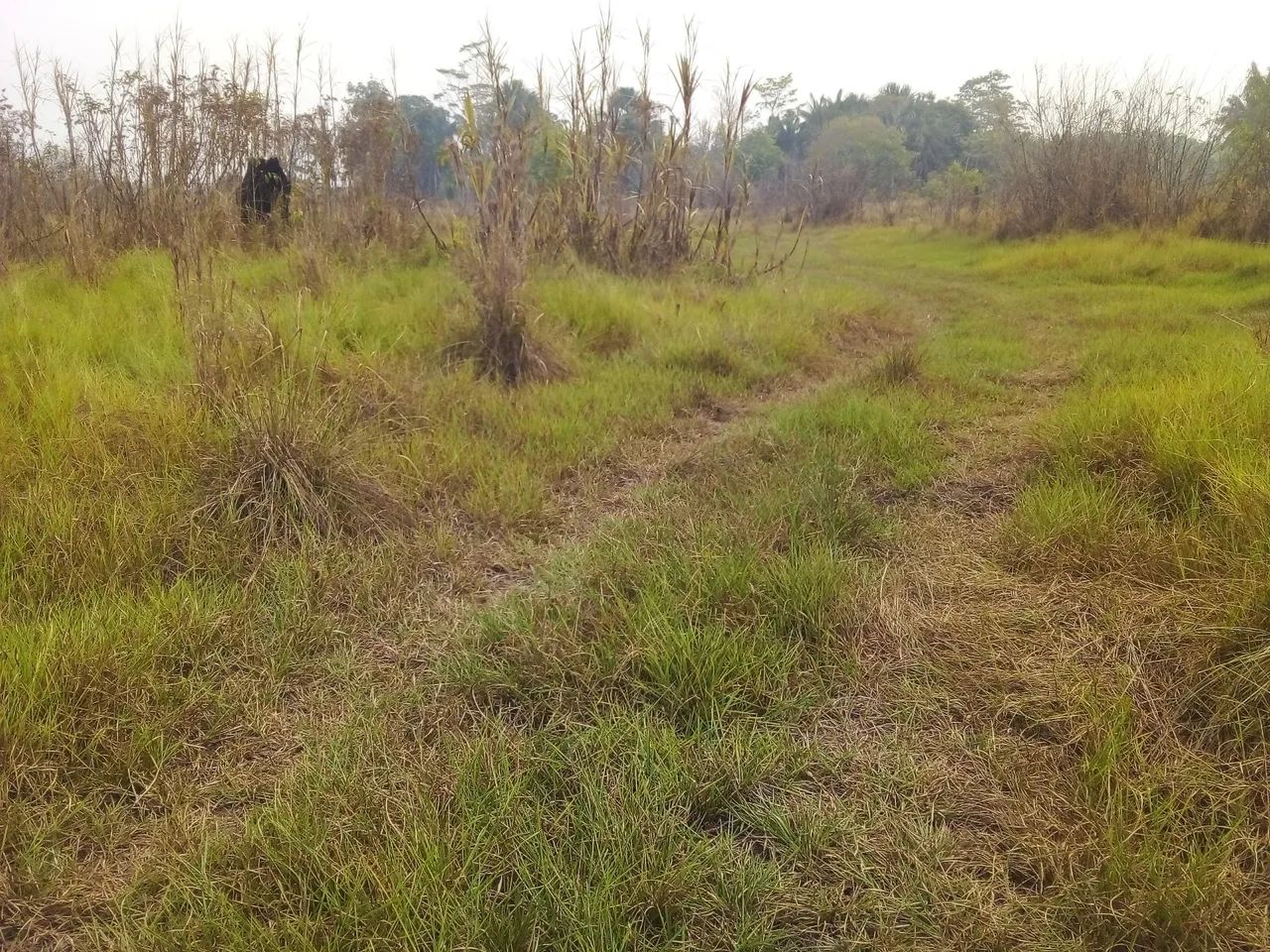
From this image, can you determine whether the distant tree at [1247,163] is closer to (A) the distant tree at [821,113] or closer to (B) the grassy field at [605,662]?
(B) the grassy field at [605,662]

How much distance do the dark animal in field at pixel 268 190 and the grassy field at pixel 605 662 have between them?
9.83 ft

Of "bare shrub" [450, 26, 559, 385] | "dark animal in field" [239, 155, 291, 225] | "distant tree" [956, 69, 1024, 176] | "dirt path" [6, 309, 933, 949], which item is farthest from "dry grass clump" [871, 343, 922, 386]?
"distant tree" [956, 69, 1024, 176]

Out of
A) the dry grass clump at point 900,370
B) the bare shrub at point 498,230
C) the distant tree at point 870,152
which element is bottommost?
the dry grass clump at point 900,370

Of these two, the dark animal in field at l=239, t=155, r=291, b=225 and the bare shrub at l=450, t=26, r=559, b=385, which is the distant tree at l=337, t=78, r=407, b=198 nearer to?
the dark animal in field at l=239, t=155, r=291, b=225

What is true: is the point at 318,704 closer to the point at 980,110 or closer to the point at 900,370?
the point at 900,370

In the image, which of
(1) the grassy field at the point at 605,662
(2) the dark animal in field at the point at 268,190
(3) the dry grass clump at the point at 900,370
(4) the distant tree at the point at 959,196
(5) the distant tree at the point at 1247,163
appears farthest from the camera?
(4) the distant tree at the point at 959,196

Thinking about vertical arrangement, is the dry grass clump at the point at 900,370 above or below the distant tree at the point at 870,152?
below

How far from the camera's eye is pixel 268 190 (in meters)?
6.36

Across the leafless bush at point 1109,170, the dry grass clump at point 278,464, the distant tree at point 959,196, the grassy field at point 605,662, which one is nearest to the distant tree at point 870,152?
the distant tree at point 959,196

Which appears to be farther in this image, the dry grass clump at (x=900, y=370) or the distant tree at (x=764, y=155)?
the distant tree at (x=764, y=155)

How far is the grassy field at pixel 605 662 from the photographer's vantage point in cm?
115

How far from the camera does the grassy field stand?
1.15 meters

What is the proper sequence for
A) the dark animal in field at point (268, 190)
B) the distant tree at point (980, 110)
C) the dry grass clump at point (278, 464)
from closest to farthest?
the dry grass clump at point (278, 464) < the dark animal in field at point (268, 190) < the distant tree at point (980, 110)

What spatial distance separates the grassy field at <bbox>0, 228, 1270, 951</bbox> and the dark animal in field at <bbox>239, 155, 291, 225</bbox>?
9.83 feet
